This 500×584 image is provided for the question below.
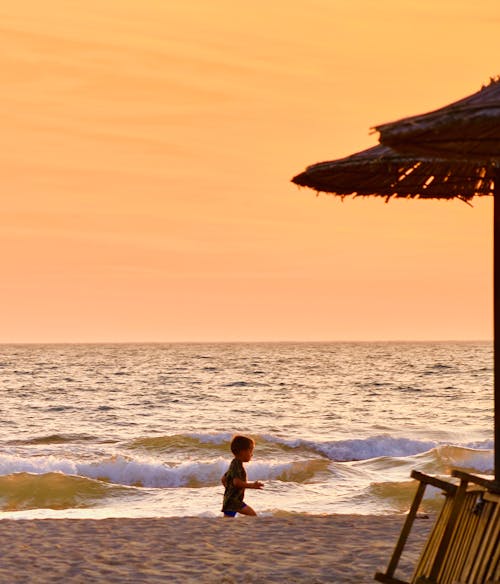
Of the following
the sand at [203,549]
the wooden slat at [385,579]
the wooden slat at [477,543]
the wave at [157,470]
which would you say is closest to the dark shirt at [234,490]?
the sand at [203,549]

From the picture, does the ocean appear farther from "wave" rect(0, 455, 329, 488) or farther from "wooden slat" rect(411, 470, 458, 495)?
"wooden slat" rect(411, 470, 458, 495)

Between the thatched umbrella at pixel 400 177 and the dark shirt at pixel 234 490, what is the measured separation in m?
3.70

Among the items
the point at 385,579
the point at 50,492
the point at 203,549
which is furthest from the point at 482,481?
the point at 50,492

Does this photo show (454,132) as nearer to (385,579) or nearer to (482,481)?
(482,481)

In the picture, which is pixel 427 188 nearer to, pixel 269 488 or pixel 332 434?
pixel 269 488

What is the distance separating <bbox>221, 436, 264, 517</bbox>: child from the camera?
9.98 metres

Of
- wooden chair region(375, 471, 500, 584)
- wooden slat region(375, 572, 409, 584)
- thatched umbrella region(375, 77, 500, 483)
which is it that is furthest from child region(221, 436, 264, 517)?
thatched umbrella region(375, 77, 500, 483)

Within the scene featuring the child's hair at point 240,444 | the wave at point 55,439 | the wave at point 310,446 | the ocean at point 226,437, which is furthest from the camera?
the wave at point 55,439

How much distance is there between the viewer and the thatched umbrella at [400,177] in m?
6.36

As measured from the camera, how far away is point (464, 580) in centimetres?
580

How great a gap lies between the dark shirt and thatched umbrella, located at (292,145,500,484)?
3698 mm

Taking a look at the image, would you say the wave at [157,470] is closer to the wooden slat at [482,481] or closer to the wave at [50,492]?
Result: the wave at [50,492]

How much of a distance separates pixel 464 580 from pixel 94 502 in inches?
471

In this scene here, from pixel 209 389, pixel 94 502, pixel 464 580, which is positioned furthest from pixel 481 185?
pixel 209 389
